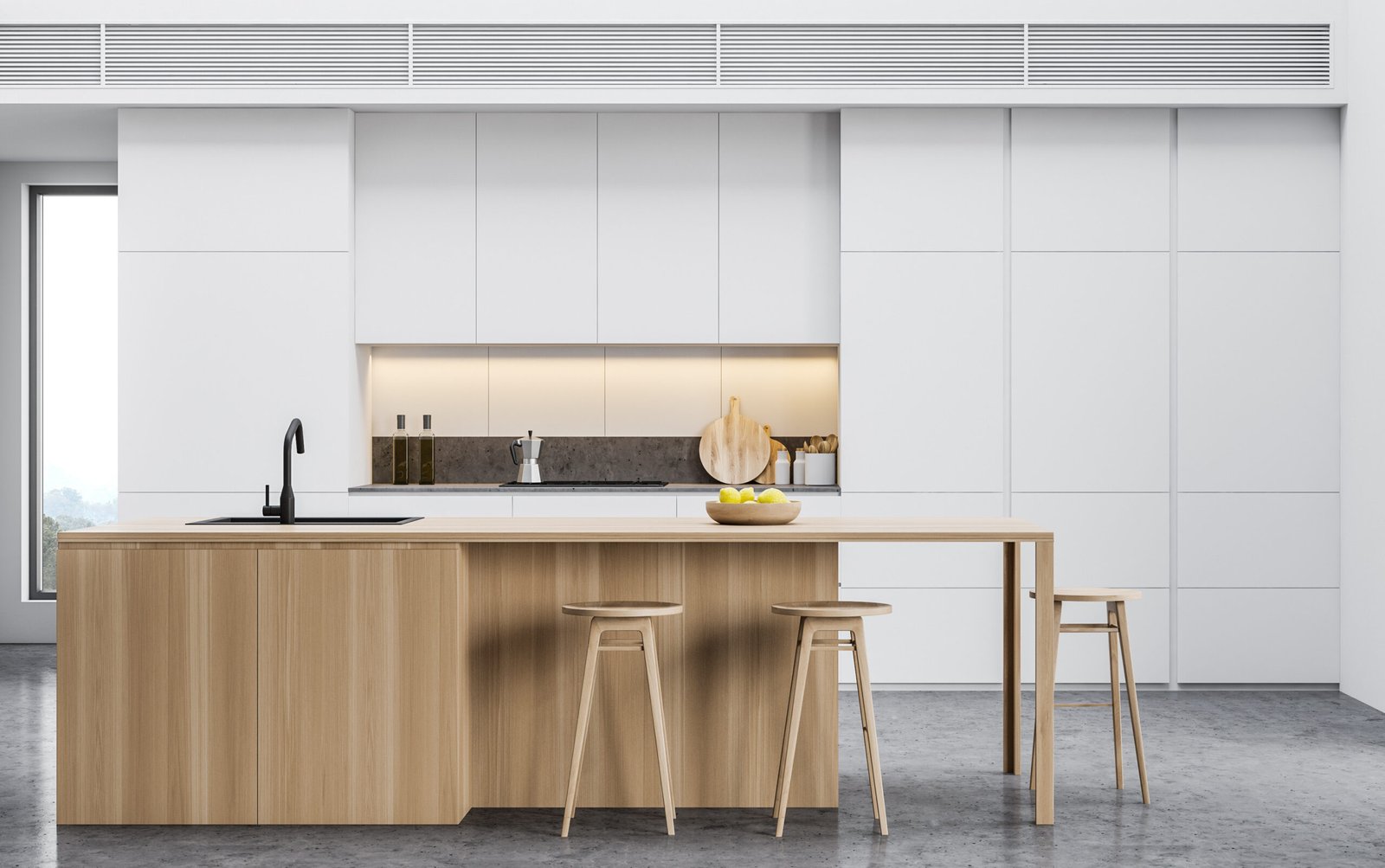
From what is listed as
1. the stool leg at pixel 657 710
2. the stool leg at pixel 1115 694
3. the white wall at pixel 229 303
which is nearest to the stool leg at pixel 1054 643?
the stool leg at pixel 1115 694

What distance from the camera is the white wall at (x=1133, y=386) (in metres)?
5.20

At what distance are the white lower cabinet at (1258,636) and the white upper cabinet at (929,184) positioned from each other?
1878 millimetres

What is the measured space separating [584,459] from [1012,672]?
2.65m

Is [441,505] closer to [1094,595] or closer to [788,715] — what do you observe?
[788,715]

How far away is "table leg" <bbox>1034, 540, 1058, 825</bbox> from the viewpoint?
129 inches

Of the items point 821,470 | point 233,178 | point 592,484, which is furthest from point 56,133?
point 821,470

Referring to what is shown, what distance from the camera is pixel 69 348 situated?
625cm

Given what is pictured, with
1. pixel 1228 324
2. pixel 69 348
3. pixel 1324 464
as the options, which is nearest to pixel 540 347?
pixel 69 348

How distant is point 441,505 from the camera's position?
17.3 ft

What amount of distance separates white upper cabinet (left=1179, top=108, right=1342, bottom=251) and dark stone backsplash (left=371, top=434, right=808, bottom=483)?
2111mm

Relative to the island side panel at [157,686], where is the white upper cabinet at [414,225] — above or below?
above
